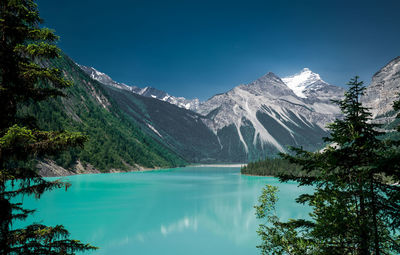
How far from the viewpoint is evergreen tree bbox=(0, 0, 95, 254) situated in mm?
6727

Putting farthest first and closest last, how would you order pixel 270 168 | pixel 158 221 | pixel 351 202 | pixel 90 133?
pixel 90 133
pixel 270 168
pixel 158 221
pixel 351 202

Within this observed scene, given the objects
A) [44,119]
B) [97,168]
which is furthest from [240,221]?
[44,119]

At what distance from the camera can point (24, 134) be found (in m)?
6.40

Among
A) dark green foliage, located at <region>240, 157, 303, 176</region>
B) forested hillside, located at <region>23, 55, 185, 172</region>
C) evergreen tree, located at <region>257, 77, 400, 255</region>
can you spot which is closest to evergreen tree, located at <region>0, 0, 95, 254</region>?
evergreen tree, located at <region>257, 77, 400, 255</region>

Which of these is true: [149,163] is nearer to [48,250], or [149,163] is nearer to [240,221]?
[240,221]

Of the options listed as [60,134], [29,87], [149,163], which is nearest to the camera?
[60,134]

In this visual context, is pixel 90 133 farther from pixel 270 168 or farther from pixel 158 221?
pixel 158 221

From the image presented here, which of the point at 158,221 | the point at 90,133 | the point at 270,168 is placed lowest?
the point at 270,168

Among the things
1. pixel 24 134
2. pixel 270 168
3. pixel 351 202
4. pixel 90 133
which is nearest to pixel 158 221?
pixel 351 202

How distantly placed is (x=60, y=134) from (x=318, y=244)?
8.83 meters

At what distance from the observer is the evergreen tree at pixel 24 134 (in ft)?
22.1

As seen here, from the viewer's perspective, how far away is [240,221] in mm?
43656

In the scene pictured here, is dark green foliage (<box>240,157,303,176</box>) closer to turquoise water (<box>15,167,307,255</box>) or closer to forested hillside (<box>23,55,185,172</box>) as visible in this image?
turquoise water (<box>15,167,307,255</box>)

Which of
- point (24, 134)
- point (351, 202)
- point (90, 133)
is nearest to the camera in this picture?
point (24, 134)
